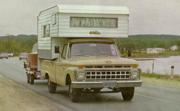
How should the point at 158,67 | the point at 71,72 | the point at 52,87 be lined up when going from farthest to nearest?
the point at 158,67 → the point at 52,87 → the point at 71,72

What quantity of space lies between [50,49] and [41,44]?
2284 mm

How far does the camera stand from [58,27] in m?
18.2

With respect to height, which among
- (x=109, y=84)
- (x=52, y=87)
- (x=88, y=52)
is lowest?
(x=52, y=87)

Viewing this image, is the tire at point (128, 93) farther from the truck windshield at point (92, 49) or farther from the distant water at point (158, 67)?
the distant water at point (158, 67)

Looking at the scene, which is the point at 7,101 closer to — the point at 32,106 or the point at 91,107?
the point at 32,106

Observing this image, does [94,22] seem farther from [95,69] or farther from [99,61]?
[95,69]

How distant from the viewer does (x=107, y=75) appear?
1620 centimetres

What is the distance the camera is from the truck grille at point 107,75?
16.0 meters

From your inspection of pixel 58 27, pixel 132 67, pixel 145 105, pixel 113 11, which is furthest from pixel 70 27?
pixel 145 105

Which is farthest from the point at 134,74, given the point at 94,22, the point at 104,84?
the point at 94,22

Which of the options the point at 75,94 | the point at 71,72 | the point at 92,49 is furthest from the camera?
the point at 92,49

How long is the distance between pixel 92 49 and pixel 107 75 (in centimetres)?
156

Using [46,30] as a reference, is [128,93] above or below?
below

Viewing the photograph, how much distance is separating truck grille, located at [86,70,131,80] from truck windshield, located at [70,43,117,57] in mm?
1267
